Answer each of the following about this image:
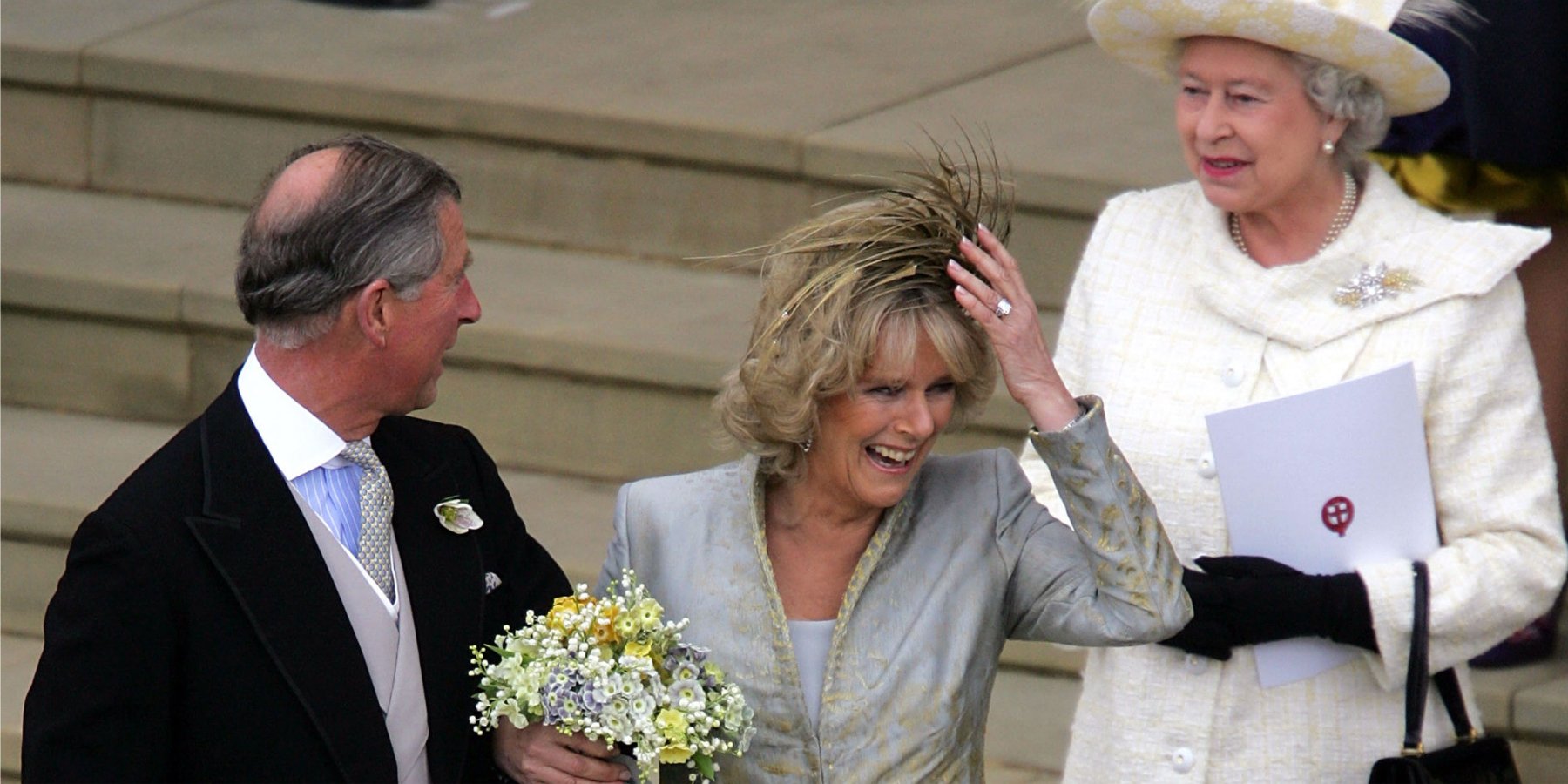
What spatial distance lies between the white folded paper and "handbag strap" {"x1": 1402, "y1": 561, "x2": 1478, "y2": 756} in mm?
72

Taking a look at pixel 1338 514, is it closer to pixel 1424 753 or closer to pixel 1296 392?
pixel 1296 392

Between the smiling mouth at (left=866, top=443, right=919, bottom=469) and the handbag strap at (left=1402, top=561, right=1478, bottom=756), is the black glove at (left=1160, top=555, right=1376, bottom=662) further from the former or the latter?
the smiling mouth at (left=866, top=443, right=919, bottom=469)

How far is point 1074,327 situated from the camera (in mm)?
3219

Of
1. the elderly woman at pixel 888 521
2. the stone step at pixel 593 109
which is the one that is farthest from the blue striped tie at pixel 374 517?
the stone step at pixel 593 109

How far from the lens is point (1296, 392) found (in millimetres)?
3016

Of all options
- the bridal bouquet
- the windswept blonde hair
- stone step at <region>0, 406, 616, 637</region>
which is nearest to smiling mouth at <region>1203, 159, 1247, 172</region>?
the windswept blonde hair

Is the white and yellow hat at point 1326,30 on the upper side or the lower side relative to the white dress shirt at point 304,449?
upper

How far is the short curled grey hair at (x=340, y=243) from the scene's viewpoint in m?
2.48

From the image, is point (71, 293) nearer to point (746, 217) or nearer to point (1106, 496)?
point (746, 217)

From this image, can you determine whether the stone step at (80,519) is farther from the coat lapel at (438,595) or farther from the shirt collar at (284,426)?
the shirt collar at (284,426)

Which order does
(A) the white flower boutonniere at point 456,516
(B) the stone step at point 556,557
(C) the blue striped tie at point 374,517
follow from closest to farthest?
(C) the blue striped tie at point 374,517 → (A) the white flower boutonniere at point 456,516 → (B) the stone step at point 556,557

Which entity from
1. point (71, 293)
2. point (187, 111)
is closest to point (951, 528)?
point (71, 293)

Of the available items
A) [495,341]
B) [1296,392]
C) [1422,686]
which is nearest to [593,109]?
[495,341]

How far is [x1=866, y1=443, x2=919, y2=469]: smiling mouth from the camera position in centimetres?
268
